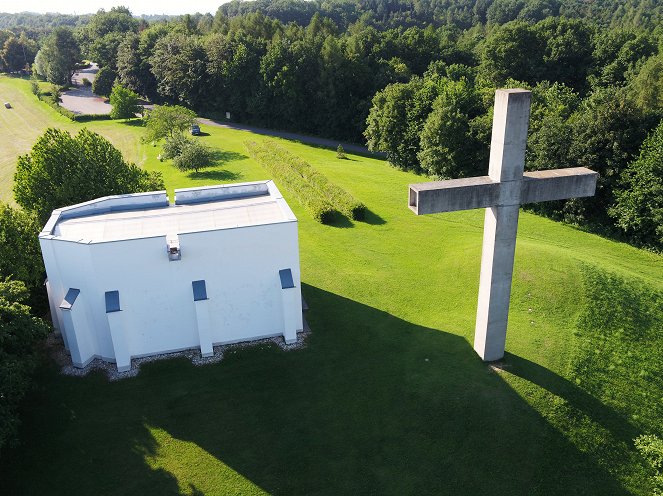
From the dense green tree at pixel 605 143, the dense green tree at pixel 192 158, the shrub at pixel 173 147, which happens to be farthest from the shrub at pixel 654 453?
the shrub at pixel 173 147

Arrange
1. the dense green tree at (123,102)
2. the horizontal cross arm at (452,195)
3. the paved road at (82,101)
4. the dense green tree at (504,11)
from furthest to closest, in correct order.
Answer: the dense green tree at (504,11) → the paved road at (82,101) → the dense green tree at (123,102) → the horizontal cross arm at (452,195)

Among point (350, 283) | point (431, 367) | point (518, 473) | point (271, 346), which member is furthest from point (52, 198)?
point (518, 473)


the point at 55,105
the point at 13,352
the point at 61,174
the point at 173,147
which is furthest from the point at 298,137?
the point at 13,352

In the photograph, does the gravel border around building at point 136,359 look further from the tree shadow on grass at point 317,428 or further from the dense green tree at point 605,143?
the dense green tree at point 605,143

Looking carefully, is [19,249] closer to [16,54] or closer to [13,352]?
[13,352]

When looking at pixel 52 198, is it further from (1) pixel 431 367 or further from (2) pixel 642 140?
(2) pixel 642 140

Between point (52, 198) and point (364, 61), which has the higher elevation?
point (364, 61)
